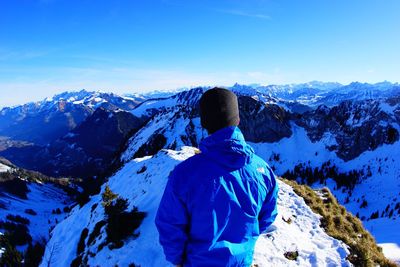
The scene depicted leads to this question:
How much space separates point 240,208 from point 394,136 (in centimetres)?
22792

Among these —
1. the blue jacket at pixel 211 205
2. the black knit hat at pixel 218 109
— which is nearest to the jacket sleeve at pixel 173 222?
the blue jacket at pixel 211 205

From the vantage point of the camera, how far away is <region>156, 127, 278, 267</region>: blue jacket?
4691mm

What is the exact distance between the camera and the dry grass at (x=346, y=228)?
14.8m

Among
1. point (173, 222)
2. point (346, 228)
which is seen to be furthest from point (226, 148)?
point (346, 228)

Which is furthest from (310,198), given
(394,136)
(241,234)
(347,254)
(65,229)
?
(394,136)

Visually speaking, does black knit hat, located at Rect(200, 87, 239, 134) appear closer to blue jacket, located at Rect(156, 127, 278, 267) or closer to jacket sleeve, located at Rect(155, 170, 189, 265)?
blue jacket, located at Rect(156, 127, 278, 267)

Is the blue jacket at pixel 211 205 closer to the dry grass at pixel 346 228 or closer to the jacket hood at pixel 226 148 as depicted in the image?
the jacket hood at pixel 226 148

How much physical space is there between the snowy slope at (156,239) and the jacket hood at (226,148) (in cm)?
961

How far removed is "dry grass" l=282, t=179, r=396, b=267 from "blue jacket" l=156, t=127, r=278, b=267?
40.0 ft

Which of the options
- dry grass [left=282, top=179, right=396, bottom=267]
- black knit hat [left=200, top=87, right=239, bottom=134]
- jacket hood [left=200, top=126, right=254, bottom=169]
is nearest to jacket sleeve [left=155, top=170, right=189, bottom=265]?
jacket hood [left=200, top=126, right=254, bottom=169]

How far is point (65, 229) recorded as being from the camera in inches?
1120

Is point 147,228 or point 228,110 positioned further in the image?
point 147,228

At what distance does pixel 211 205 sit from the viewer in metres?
4.69

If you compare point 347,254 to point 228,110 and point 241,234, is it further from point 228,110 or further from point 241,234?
point 228,110
